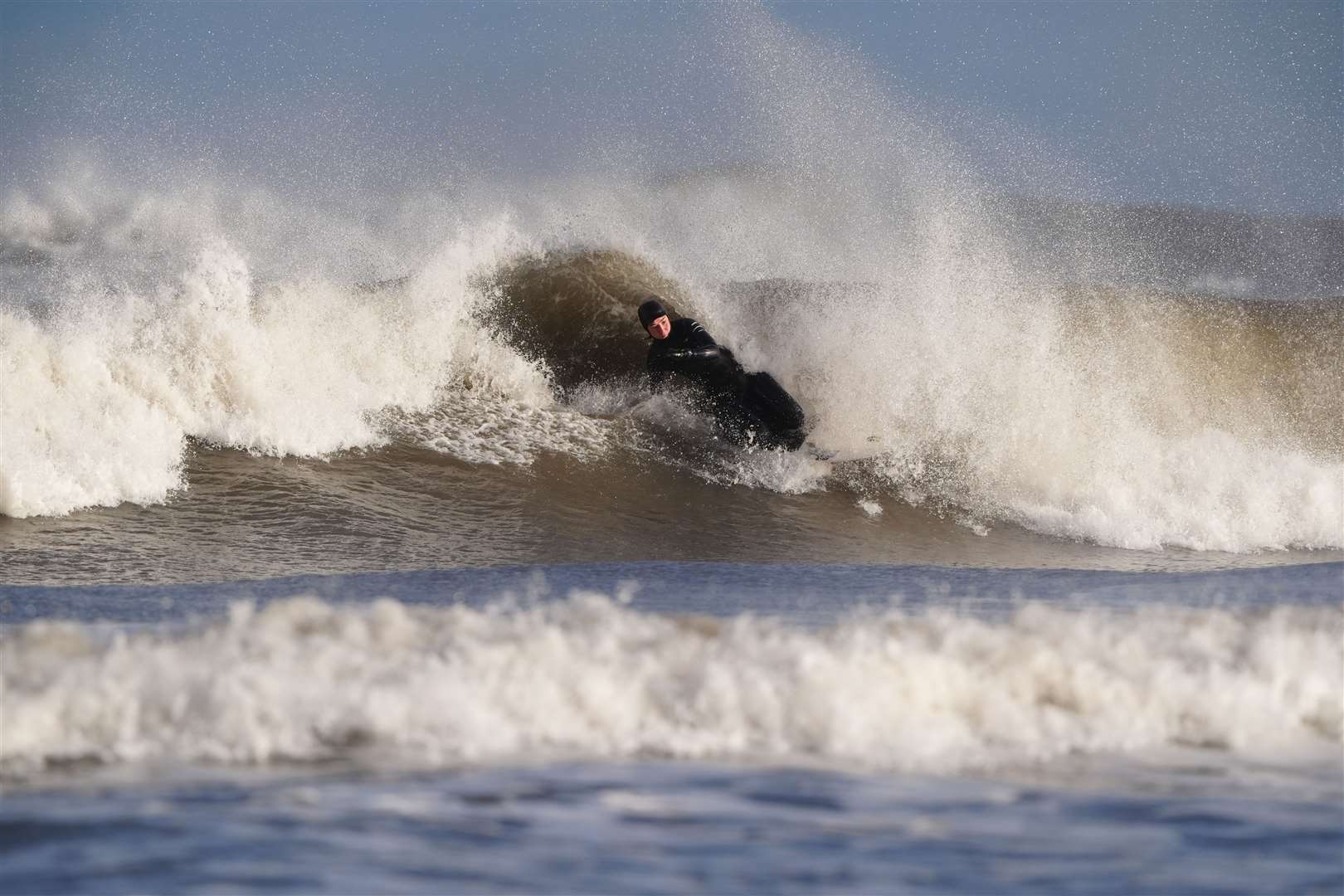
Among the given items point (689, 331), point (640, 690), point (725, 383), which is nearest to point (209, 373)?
point (689, 331)

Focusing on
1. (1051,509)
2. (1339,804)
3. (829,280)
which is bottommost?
(1339,804)

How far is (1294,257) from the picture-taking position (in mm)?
30797

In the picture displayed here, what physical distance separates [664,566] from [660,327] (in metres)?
2.97

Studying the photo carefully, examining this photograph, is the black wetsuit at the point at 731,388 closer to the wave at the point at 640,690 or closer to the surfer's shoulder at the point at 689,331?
the surfer's shoulder at the point at 689,331

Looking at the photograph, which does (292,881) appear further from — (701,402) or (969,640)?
(701,402)

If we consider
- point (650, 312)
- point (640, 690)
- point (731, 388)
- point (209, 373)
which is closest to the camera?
point (640, 690)

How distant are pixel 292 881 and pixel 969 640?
2.25m

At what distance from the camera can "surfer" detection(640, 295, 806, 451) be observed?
1067 centimetres

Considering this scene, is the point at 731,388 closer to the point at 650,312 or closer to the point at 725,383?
the point at 725,383

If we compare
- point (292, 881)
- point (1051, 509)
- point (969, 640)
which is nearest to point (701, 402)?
point (1051, 509)

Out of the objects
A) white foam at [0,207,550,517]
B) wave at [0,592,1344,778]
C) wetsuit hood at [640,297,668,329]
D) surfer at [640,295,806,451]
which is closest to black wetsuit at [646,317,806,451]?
surfer at [640,295,806,451]

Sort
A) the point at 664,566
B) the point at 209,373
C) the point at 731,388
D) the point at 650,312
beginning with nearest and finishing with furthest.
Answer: the point at 664,566, the point at 650,312, the point at 209,373, the point at 731,388

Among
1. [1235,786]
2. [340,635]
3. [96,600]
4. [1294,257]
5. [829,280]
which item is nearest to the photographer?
[1235,786]

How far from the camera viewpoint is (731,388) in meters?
10.9
